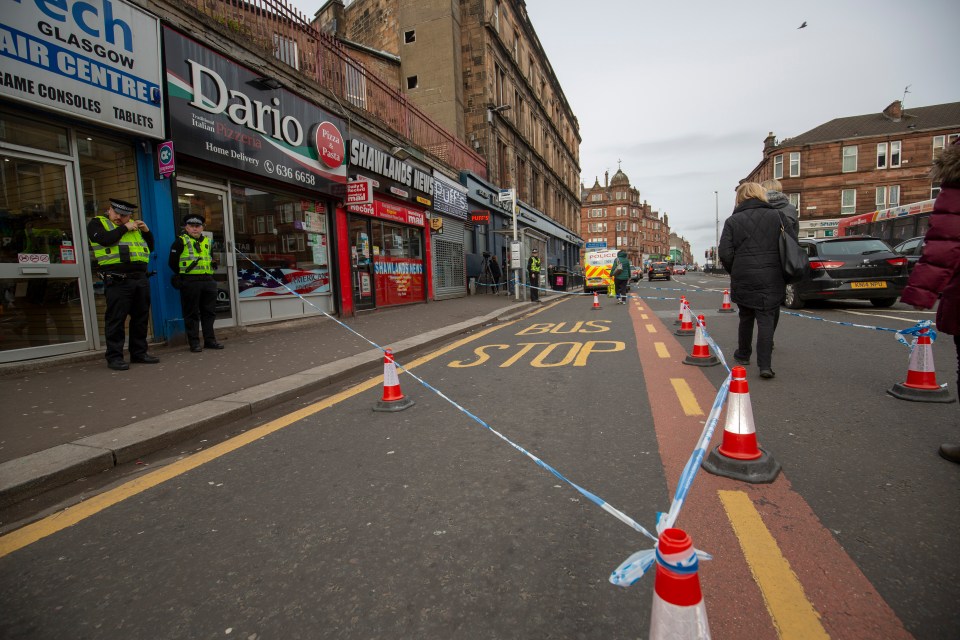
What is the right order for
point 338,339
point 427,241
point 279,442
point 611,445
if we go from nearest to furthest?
point 611,445, point 279,442, point 338,339, point 427,241

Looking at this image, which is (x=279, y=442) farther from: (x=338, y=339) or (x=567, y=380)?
(x=338, y=339)

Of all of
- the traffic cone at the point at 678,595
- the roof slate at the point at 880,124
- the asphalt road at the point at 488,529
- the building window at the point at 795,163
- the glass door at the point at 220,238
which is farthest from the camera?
the building window at the point at 795,163

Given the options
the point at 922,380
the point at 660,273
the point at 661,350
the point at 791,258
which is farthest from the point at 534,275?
the point at 660,273

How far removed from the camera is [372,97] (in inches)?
542

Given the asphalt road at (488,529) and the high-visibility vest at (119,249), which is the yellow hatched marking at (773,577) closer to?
the asphalt road at (488,529)

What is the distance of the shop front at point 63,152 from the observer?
5.62 meters

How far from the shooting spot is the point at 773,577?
1.88m

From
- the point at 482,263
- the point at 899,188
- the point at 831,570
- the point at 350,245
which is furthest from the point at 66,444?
the point at 899,188

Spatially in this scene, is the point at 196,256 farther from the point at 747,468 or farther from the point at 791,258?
the point at 791,258

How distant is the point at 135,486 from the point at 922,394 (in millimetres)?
5935

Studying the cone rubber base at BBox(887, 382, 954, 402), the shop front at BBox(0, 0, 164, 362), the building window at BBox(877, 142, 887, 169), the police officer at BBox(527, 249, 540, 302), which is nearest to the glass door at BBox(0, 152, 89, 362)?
the shop front at BBox(0, 0, 164, 362)

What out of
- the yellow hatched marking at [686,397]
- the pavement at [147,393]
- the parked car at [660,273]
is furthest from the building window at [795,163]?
the yellow hatched marking at [686,397]

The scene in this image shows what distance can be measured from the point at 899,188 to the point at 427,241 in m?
49.9

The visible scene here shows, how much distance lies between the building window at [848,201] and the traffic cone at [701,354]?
52151 mm
